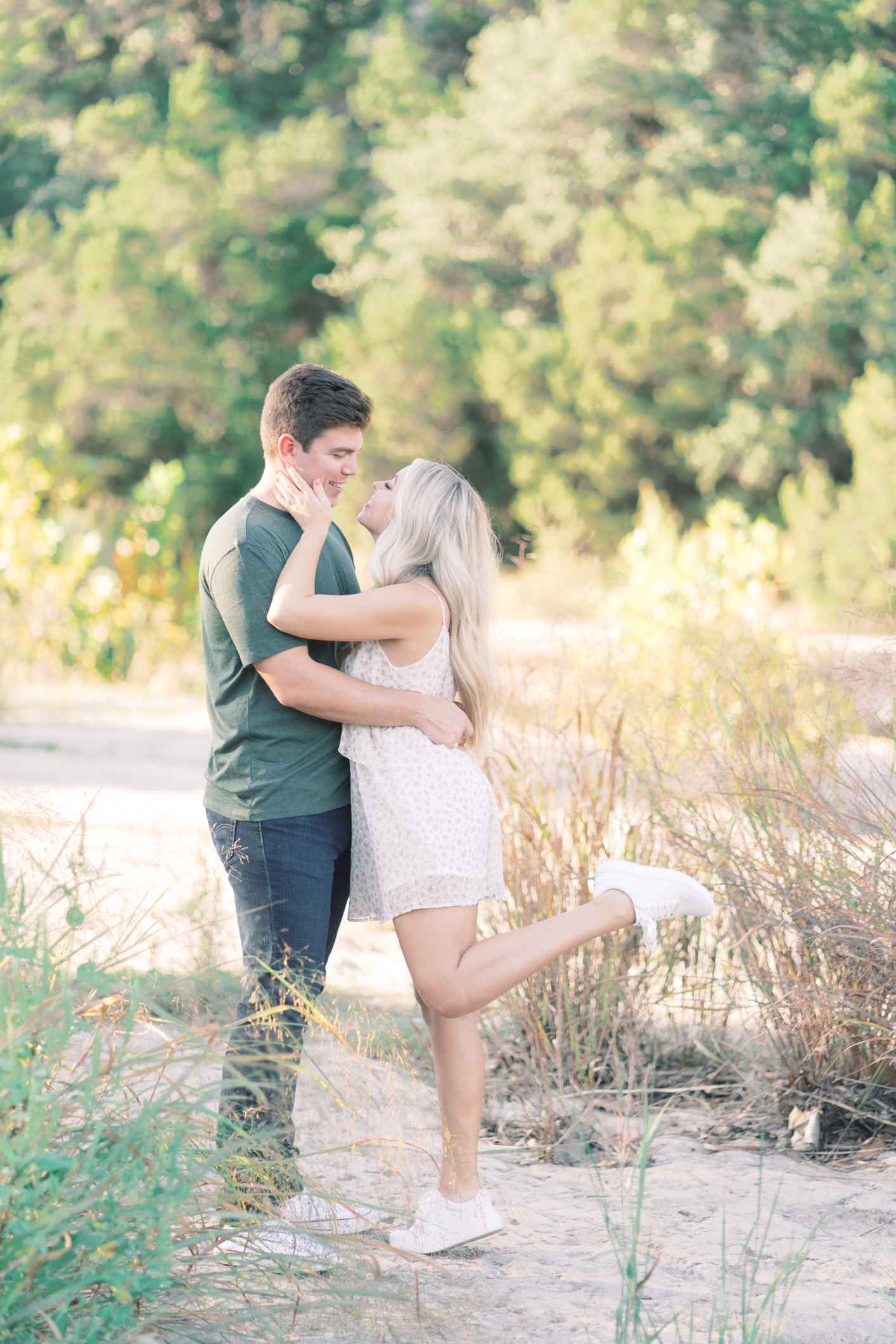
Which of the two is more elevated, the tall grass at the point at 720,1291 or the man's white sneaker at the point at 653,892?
the man's white sneaker at the point at 653,892

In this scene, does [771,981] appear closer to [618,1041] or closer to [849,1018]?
[849,1018]

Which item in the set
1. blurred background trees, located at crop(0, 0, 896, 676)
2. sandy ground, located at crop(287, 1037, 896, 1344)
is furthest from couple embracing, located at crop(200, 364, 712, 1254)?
blurred background trees, located at crop(0, 0, 896, 676)

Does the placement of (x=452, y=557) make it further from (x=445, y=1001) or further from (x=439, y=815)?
(x=445, y=1001)

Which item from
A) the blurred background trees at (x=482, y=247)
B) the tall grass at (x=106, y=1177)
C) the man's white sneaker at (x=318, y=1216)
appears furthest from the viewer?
the blurred background trees at (x=482, y=247)

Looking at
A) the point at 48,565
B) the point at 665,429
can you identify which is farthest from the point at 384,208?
the point at 48,565

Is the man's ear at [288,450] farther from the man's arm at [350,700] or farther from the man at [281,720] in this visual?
the man's arm at [350,700]

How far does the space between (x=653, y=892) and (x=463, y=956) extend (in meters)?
0.40

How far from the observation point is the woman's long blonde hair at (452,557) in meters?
2.32

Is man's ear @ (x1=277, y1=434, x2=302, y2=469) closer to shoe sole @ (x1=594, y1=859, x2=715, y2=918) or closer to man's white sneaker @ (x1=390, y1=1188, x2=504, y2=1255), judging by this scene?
shoe sole @ (x1=594, y1=859, x2=715, y2=918)

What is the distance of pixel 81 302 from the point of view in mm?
18359

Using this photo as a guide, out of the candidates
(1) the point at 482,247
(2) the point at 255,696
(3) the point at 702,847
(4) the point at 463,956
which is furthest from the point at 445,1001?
(1) the point at 482,247

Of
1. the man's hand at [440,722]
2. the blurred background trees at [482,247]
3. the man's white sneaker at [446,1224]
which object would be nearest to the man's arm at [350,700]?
the man's hand at [440,722]

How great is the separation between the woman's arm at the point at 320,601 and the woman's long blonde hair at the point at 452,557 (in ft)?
0.27

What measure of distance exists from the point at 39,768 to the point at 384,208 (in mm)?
15371
